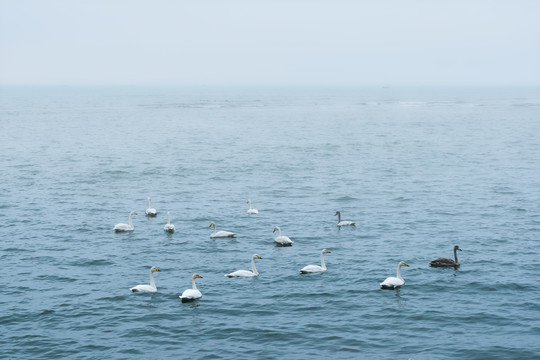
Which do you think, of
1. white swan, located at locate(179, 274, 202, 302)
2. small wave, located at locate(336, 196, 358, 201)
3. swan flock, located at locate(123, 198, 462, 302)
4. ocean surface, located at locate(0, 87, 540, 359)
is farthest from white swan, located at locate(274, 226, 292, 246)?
small wave, located at locate(336, 196, 358, 201)

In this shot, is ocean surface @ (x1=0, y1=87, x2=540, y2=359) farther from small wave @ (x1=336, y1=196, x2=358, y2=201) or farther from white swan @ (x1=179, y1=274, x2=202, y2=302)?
white swan @ (x1=179, y1=274, x2=202, y2=302)

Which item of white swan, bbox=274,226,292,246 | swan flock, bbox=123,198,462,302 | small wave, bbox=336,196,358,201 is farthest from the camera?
small wave, bbox=336,196,358,201

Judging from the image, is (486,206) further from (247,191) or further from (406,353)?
(406,353)

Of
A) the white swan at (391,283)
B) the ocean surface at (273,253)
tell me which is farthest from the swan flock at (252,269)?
the ocean surface at (273,253)

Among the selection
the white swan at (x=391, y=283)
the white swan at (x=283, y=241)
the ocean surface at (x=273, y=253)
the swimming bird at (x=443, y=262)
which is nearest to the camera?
the ocean surface at (x=273, y=253)

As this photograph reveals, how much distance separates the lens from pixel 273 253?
3956 cm

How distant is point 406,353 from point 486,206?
90.8ft

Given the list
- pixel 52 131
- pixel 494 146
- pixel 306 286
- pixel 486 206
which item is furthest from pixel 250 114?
pixel 306 286

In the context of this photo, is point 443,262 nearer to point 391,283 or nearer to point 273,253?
point 391,283

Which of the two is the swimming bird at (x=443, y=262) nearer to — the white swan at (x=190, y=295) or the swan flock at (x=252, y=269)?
the swan flock at (x=252, y=269)

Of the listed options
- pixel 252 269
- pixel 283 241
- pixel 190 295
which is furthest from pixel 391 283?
pixel 190 295

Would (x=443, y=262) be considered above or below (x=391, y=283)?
above

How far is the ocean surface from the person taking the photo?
27625 mm

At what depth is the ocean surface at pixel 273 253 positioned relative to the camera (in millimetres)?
27625
